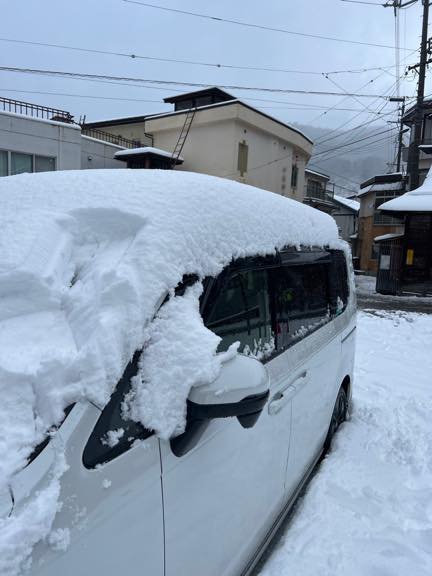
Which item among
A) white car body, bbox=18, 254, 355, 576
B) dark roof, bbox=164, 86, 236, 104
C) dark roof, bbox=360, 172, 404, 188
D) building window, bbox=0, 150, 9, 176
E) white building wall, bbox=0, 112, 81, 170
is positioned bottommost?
white car body, bbox=18, 254, 355, 576

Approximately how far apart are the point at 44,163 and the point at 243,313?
1756cm

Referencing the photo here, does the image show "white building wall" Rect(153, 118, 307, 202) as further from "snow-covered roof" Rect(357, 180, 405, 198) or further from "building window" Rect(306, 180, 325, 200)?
"building window" Rect(306, 180, 325, 200)

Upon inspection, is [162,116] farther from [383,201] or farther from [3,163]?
[383,201]

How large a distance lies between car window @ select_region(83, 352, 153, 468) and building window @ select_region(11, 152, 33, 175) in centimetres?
1715

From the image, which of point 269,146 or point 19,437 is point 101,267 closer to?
point 19,437

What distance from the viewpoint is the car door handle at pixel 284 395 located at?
6.42 feet

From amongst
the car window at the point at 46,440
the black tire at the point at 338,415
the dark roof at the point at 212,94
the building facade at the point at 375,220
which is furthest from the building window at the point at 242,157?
the car window at the point at 46,440

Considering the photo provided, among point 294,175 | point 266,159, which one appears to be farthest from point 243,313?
point 294,175

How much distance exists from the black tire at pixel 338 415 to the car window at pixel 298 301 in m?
0.89

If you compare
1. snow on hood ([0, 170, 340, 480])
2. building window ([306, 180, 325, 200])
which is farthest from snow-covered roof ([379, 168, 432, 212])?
building window ([306, 180, 325, 200])

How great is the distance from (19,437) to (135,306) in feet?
1.53

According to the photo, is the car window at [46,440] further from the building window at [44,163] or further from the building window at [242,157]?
the building window at [242,157]

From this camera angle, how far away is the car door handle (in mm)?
1958

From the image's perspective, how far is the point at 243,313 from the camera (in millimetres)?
1879
